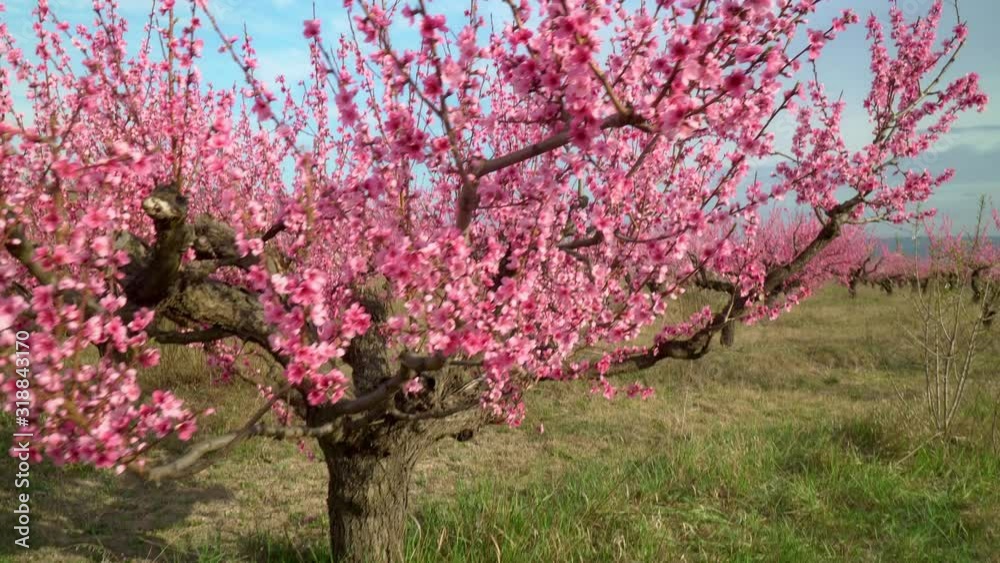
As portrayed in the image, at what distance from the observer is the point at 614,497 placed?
5.19 meters

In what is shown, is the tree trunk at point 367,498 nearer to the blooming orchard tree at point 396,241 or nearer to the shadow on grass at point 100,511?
the blooming orchard tree at point 396,241

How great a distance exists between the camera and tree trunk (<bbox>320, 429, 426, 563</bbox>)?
417 cm

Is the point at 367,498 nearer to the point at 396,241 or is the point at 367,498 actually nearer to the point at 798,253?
the point at 396,241

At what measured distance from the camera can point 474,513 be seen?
488cm

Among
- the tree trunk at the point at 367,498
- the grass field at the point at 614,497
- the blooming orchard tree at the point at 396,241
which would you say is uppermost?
the blooming orchard tree at the point at 396,241

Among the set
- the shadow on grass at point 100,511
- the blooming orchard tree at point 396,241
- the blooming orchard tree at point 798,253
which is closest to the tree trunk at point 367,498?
the blooming orchard tree at point 396,241

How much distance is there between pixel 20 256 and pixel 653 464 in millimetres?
5185

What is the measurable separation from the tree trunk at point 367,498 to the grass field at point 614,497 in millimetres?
222

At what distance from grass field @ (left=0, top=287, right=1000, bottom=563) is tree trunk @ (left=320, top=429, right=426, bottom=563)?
8.7 inches

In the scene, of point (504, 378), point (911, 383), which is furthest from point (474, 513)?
point (911, 383)

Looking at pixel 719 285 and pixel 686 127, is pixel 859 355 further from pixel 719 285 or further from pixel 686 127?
pixel 686 127

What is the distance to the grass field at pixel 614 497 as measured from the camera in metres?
4.67

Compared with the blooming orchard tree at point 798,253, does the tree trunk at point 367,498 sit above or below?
below

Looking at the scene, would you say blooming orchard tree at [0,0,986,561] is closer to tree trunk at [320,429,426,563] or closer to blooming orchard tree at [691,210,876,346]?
tree trunk at [320,429,426,563]
